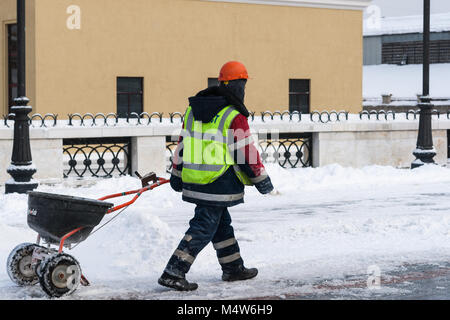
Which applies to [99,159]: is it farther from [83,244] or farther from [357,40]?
[357,40]

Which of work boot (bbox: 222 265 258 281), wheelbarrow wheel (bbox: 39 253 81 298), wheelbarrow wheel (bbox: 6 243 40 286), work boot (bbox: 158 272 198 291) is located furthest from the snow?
wheelbarrow wheel (bbox: 39 253 81 298)

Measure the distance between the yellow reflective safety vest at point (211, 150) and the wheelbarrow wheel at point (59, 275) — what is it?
1.28 m

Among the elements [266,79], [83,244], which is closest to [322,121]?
[266,79]

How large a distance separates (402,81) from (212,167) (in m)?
49.6

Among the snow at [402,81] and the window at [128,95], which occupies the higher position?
the snow at [402,81]

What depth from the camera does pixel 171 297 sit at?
7398 mm

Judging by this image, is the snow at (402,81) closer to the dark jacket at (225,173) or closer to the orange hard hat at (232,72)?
the orange hard hat at (232,72)

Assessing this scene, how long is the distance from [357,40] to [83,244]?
21.3 meters

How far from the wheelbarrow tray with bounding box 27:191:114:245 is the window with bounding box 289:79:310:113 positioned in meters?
21.1

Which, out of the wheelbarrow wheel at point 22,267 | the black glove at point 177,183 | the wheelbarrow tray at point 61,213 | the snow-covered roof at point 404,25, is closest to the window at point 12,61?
the wheelbarrow wheel at point 22,267

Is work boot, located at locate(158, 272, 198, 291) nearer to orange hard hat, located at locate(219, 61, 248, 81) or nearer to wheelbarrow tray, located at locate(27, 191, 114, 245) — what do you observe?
wheelbarrow tray, located at locate(27, 191, 114, 245)

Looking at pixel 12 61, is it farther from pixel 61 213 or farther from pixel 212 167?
pixel 212 167

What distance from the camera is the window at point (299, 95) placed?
2812cm
